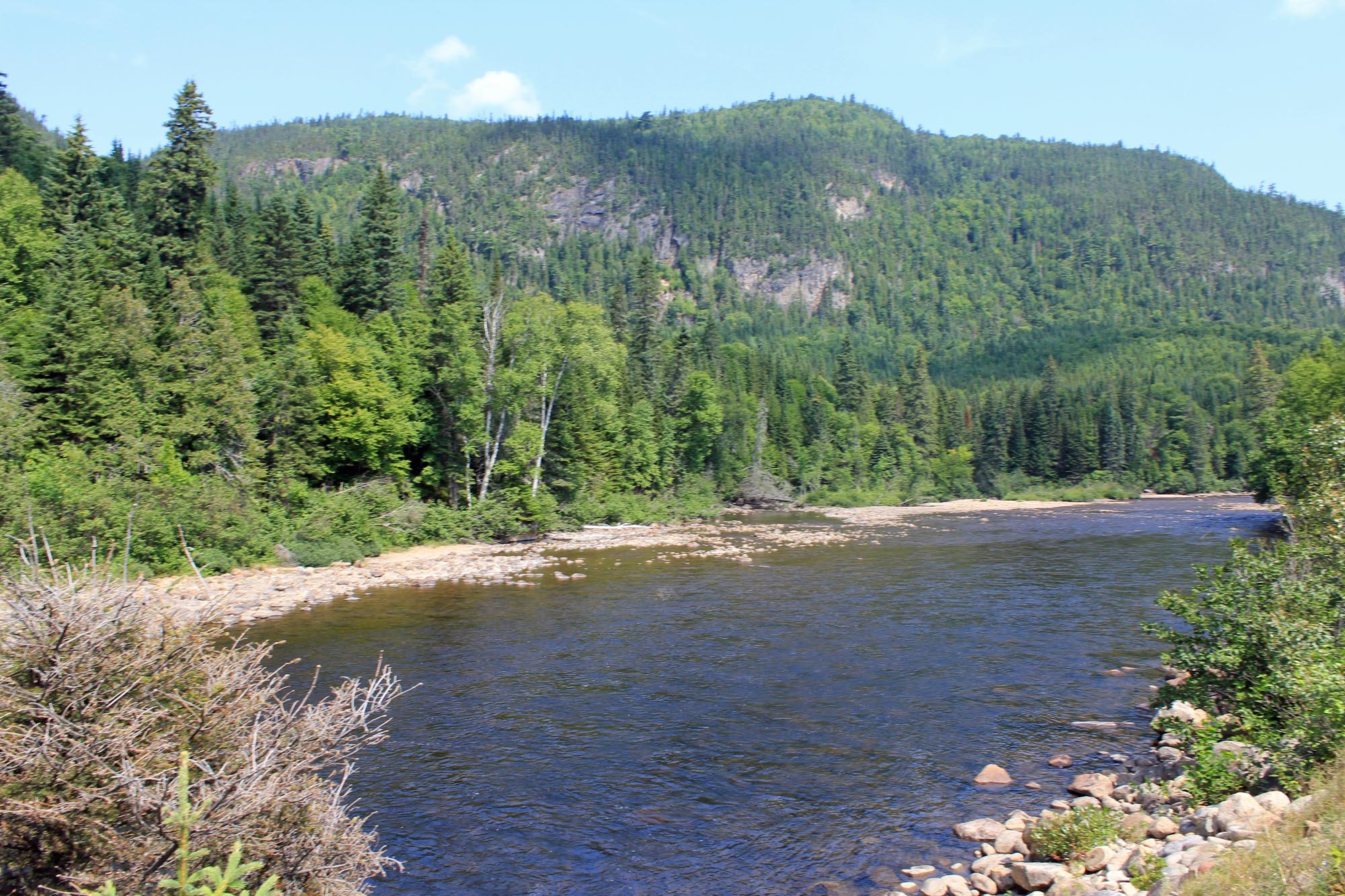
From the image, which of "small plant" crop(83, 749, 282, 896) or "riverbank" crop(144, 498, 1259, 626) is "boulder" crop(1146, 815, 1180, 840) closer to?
"small plant" crop(83, 749, 282, 896)

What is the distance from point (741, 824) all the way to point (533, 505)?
3464cm

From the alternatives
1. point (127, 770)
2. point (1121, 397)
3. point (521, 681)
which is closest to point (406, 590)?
point (521, 681)

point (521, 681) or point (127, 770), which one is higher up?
point (127, 770)

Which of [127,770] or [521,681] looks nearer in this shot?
[127,770]

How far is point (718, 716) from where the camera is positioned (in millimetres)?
17125

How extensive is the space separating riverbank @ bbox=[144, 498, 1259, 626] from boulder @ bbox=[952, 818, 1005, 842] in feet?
45.6

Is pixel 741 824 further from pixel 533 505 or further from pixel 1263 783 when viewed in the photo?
pixel 533 505

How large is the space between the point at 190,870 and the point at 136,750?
36.7 inches

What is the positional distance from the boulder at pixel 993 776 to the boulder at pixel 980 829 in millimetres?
1606

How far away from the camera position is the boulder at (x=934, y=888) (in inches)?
397

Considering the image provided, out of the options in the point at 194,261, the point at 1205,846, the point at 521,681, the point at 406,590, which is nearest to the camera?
the point at 1205,846

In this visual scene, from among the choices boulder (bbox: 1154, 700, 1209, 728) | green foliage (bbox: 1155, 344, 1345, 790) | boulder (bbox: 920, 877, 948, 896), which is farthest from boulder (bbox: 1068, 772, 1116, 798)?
boulder (bbox: 920, 877, 948, 896)

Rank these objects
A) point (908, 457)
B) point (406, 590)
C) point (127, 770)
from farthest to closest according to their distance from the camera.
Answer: point (908, 457) < point (406, 590) < point (127, 770)

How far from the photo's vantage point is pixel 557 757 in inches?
593
